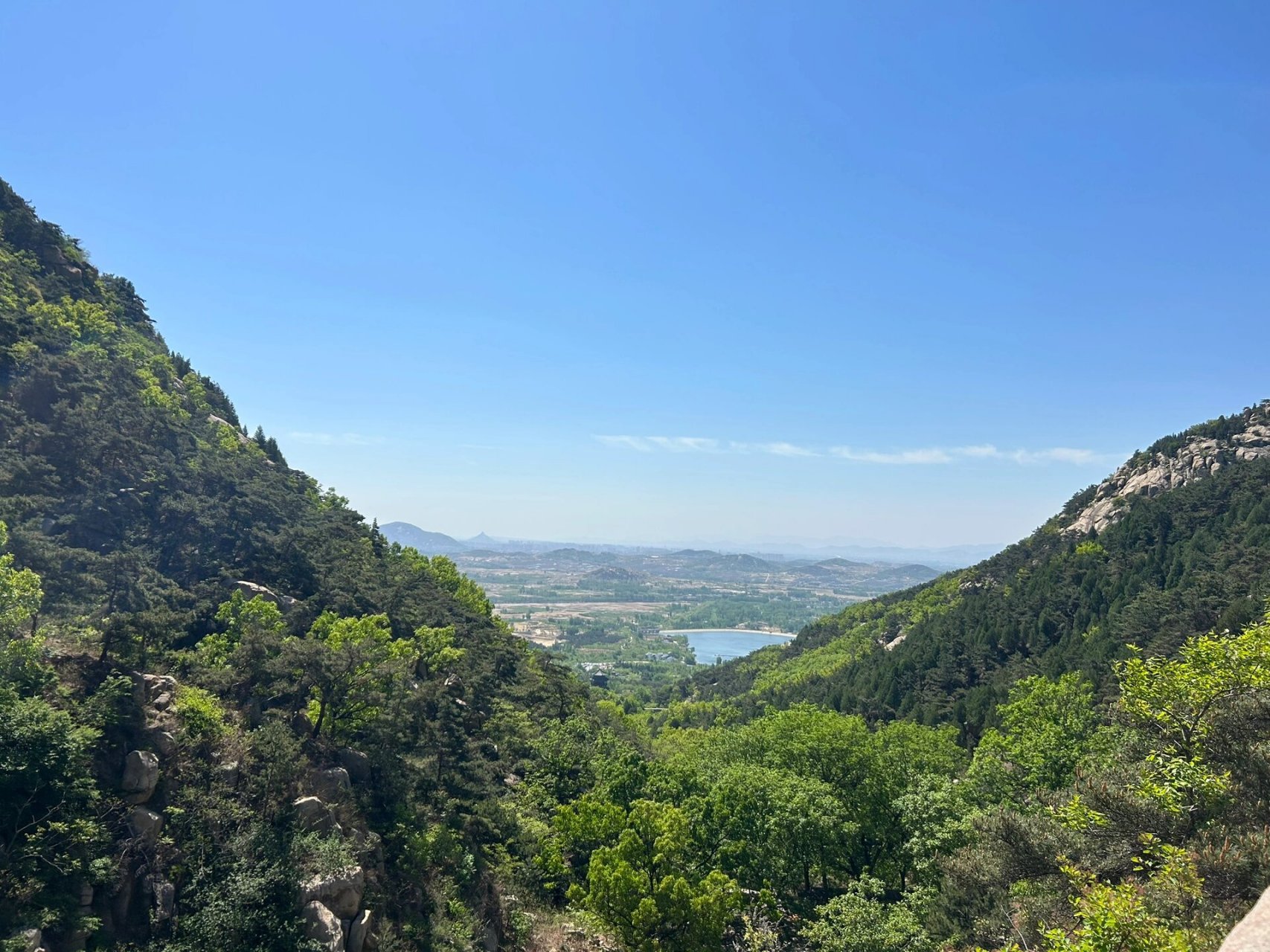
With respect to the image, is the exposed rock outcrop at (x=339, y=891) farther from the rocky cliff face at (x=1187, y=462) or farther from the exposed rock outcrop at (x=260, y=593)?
the rocky cliff face at (x=1187, y=462)

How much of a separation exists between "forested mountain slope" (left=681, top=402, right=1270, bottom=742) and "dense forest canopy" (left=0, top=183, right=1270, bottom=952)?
0.88 m

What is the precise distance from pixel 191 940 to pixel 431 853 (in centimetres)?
915

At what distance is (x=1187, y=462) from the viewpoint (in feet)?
293

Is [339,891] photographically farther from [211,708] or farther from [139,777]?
[211,708]

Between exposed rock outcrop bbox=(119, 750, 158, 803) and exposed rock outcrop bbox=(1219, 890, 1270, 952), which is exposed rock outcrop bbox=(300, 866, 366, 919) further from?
exposed rock outcrop bbox=(1219, 890, 1270, 952)

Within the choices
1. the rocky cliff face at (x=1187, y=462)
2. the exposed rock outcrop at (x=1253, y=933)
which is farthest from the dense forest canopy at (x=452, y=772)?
the rocky cliff face at (x=1187, y=462)

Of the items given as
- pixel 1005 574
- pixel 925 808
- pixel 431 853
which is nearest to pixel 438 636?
pixel 431 853

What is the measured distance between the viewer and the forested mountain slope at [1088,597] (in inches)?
2051

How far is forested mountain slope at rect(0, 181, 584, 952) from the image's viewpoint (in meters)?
18.5

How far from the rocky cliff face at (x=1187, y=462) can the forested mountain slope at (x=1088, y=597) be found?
0.22 metres

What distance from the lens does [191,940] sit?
1816 centimetres

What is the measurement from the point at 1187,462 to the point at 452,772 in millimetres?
107516

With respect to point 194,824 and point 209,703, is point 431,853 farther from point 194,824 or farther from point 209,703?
point 209,703

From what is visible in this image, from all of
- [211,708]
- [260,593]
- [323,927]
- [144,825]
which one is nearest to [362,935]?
[323,927]
